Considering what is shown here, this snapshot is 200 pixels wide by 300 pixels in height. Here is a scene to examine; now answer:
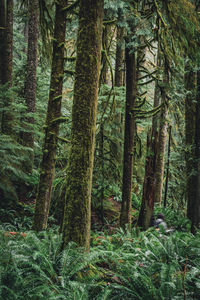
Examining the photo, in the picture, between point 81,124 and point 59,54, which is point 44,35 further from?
point 81,124

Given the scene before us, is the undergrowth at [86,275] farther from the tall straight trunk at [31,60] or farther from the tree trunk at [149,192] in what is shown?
the tall straight trunk at [31,60]

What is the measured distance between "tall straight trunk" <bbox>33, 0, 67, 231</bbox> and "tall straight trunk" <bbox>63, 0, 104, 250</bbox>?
166cm

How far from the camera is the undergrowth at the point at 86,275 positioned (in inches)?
113

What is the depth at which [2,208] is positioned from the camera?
8148mm

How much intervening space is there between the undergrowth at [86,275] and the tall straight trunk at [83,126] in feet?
1.05

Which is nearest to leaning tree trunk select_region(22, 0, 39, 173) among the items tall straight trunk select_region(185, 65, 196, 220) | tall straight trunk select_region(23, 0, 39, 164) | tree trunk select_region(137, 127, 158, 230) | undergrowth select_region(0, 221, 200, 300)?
tall straight trunk select_region(23, 0, 39, 164)

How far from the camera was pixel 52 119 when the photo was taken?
553 centimetres

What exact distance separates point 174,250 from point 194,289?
3.73 ft

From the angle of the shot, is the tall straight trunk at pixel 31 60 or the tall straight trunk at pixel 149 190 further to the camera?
the tall straight trunk at pixel 31 60

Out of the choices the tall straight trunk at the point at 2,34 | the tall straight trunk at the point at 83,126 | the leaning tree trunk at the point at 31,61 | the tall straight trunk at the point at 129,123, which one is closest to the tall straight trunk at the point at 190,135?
the tall straight trunk at the point at 129,123

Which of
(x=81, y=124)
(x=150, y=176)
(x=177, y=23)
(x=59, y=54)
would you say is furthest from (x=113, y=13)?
(x=150, y=176)

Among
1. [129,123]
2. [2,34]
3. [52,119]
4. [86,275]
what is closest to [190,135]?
[129,123]

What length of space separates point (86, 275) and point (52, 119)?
3330 millimetres

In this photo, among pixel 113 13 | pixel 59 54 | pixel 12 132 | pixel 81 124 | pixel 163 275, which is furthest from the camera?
pixel 12 132
